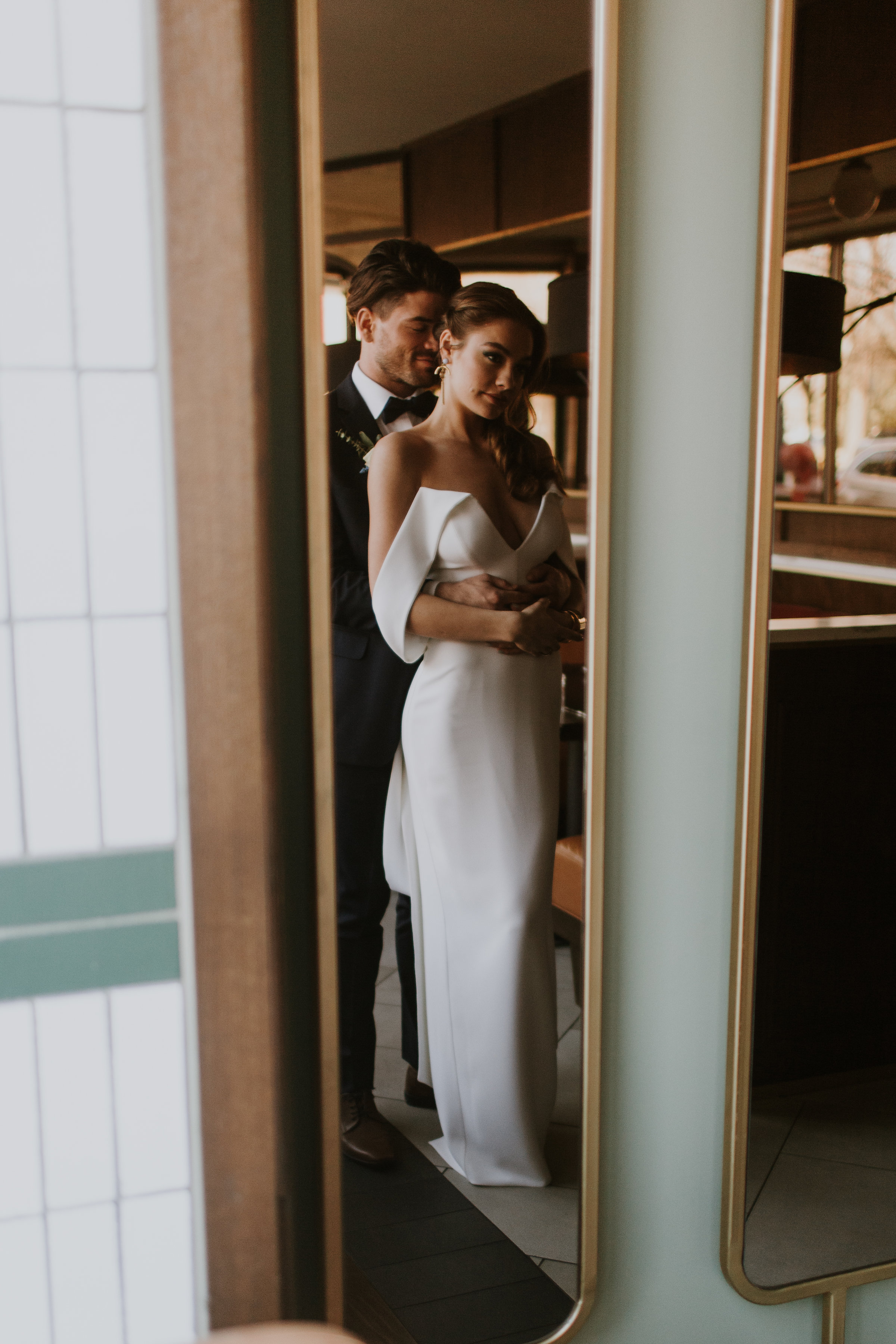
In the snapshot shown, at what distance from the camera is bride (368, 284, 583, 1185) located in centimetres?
112

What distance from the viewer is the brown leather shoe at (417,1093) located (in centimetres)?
118

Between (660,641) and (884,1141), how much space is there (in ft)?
2.57

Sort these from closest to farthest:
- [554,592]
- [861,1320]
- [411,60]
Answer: [411,60] < [554,592] < [861,1320]

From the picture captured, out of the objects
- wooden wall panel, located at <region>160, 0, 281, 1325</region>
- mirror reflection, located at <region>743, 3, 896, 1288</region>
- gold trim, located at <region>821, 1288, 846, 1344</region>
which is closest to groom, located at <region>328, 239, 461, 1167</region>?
wooden wall panel, located at <region>160, 0, 281, 1325</region>

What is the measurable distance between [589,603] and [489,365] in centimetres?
28

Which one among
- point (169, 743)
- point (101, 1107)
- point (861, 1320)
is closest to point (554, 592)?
point (169, 743)

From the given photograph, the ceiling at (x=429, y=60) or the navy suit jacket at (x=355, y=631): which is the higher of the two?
the ceiling at (x=429, y=60)

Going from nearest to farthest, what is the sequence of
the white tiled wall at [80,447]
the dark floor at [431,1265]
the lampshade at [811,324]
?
1. the white tiled wall at [80,447]
2. the dark floor at [431,1265]
3. the lampshade at [811,324]

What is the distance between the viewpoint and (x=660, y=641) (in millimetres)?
1224

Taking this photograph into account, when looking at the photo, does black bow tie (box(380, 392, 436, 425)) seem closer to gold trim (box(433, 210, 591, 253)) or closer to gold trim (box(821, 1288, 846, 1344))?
gold trim (box(433, 210, 591, 253))

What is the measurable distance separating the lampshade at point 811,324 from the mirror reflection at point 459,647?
30 cm

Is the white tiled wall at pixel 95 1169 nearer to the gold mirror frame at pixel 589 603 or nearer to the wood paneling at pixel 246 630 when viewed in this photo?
the wood paneling at pixel 246 630

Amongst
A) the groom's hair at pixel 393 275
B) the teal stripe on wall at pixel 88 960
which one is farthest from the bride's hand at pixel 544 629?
the teal stripe on wall at pixel 88 960

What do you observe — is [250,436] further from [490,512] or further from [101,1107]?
[101,1107]
